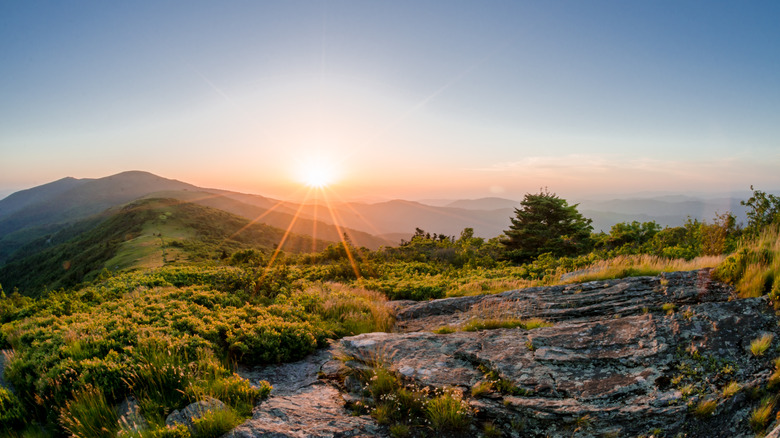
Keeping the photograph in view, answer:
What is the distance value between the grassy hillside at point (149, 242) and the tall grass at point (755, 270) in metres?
41.4

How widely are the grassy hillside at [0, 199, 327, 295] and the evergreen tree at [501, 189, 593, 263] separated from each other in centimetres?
3275

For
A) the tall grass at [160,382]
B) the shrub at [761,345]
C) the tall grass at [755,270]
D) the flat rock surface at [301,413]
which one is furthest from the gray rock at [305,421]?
the tall grass at [755,270]

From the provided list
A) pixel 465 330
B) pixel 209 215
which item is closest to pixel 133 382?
pixel 465 330

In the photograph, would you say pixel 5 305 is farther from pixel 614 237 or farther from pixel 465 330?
pixel 614 237

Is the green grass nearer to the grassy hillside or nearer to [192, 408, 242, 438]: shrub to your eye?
[192, 408, 242, 438]: shrub

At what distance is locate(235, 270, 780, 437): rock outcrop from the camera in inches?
163

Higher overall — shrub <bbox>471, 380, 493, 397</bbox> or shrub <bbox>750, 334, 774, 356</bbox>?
shrub <bbox>750, 334, 774, 356</bbox>

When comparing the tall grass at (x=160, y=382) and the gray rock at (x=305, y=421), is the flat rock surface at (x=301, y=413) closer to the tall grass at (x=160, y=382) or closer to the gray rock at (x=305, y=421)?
the gray rock at (x=305, y=421)

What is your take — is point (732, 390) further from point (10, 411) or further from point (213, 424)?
point (10, 411)

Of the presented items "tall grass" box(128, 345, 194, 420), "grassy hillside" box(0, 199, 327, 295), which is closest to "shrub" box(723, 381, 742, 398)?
"tall grass" box(128, 345, 194, 420)

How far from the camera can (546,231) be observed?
2448cm

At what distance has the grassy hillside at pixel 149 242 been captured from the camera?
4406 cm

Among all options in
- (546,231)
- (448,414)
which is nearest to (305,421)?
(448,414)

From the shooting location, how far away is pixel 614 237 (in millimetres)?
22672
